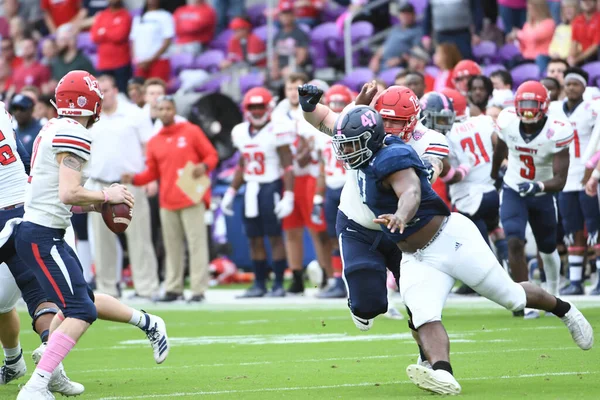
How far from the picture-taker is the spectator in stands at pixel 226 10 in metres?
18.7

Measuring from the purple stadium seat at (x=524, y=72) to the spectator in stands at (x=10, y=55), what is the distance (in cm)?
890

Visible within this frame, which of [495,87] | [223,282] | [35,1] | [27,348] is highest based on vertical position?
[35,1]

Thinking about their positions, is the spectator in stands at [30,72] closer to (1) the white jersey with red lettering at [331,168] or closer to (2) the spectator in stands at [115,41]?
(2) the spectator in stands at [115,41]

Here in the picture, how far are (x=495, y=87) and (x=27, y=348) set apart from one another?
586cm

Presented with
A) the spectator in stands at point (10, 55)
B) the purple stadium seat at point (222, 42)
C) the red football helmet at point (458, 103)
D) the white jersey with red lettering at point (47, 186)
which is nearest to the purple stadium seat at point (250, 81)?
the purple stadium seat at point (222, 42)

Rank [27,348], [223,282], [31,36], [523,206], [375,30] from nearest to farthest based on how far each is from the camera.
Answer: [27,348] → [523,206] → [223,282] → [375,30] → [31,36]

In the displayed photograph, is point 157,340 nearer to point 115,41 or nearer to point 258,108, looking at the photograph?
Answer: point 258,108

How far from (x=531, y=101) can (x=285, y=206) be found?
355 cm

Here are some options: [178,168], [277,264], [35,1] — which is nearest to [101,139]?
[178,168]

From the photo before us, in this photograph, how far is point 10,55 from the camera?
19156 millimetres

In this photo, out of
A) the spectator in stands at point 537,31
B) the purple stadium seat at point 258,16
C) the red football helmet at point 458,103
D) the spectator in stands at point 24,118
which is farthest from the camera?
the purple stadium seat at point 258,16

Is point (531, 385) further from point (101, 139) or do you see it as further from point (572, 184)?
point (101, 139)

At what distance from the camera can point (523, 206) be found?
9.45 meters

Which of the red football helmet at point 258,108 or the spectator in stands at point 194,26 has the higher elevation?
the spectator in stands at point 194,26
